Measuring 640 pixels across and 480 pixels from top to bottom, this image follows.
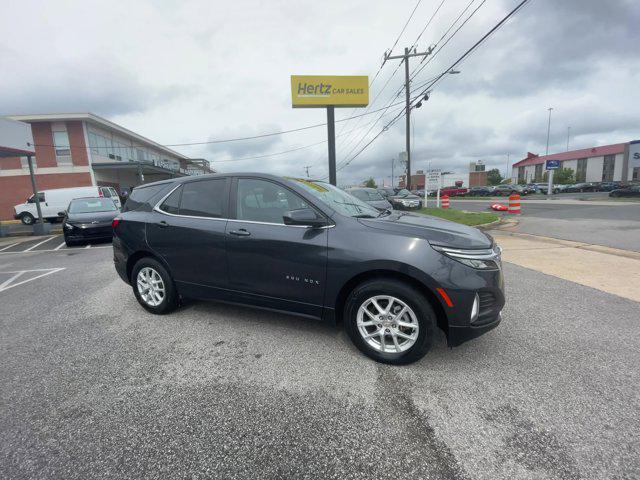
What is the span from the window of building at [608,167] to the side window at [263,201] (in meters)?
89.1

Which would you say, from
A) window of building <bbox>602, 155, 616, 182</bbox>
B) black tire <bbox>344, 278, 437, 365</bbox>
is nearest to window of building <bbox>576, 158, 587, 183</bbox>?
window of building <bbox>602, 155, 616, 182</bbox>

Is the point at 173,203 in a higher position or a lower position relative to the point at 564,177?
lower

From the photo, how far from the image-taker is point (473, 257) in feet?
8.86

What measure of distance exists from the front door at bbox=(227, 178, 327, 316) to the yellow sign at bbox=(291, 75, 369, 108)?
19.1 m

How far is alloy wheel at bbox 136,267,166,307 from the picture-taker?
4082mm

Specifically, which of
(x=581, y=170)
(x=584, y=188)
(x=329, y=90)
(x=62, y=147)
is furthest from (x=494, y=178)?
(x=62, y=147)

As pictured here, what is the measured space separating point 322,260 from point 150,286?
2498mm

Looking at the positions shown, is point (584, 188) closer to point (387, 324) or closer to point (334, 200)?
point (334, 200)

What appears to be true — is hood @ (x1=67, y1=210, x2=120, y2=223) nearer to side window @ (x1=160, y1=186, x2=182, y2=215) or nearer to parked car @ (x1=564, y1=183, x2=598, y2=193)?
side window @ (x1=160, y1=186, x2=182, y2=215)

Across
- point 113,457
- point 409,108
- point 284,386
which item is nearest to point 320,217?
point 284,386

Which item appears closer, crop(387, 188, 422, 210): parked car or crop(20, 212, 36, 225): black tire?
crop(387, 188, 422, 210): parked car

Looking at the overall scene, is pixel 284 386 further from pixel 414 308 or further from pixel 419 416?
pixel 414 308

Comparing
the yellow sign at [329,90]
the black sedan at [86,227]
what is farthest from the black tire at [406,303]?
the yellow sign at [329,90]

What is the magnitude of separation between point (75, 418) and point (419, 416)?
240 cm
